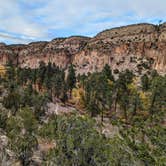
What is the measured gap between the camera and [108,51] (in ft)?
499

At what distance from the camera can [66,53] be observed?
17212 centimetres

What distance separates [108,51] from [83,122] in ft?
375

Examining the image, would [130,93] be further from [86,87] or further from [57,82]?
[57,82]

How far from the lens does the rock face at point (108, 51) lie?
138 metres

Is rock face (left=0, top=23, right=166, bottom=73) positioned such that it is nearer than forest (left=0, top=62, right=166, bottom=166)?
No

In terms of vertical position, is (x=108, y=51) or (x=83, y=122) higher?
(x=108, y=51)

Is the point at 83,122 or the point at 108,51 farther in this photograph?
the point at 108,51

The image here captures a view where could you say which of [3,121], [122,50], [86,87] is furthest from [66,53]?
[3,121]

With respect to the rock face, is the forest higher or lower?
lower

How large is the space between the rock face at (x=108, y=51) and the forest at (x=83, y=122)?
1448 centimetres

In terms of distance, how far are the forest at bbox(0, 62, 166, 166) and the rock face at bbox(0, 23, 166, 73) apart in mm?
14481

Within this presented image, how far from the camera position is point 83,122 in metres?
39.7

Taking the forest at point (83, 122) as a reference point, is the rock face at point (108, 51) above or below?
above

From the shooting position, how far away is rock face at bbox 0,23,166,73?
138 meters
